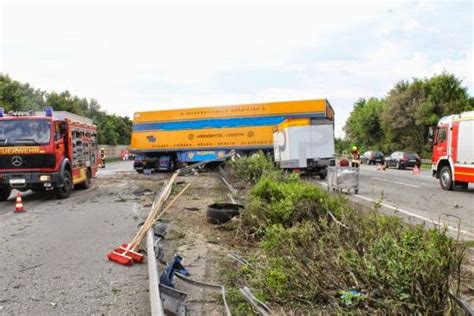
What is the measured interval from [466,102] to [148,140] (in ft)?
119

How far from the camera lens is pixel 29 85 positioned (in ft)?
265

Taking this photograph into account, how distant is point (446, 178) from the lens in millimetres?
17438

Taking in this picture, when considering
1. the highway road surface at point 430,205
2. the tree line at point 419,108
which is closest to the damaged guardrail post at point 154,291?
the highway road surface at point 430,205

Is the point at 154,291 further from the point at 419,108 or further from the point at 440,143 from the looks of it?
the point at 419,108

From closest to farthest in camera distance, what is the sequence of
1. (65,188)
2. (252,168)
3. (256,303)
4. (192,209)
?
(256,303) < (192,209) < (65,188) < (252,168)

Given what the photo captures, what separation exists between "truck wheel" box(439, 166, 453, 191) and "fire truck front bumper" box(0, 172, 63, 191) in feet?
43.2

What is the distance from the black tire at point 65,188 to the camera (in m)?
14.2

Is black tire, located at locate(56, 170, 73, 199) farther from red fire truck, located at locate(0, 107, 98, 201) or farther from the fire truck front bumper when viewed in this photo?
the fire truck front bumper

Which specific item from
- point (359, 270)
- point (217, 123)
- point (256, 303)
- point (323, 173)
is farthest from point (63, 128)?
point (359, 270)

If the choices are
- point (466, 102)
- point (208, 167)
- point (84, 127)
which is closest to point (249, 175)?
point (84, 127)

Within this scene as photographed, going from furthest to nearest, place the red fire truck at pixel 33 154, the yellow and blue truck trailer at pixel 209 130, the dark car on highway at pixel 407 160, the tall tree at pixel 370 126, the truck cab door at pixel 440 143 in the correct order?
1. the tall tree at pixel 370 126
2. the dark car on highway at pixel 407 160
3. the yellow and blue truck trailer at pixel 209 130
4. the truck cab door at pixel 440 143
5. the red fire truck at pixel 33 154

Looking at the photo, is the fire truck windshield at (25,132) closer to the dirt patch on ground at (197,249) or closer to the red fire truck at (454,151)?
the dirt patch on ground at (197,249)

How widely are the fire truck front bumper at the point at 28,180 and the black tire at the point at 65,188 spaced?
0.50 m

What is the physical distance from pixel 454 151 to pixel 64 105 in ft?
201
